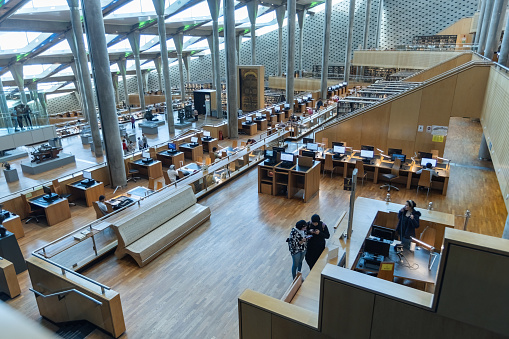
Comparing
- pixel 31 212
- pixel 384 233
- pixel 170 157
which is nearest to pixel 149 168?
pixel 170 157

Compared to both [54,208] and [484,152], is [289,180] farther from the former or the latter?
[484,152]

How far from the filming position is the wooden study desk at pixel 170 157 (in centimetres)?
1299

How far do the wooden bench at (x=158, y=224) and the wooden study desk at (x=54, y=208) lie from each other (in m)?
2.94

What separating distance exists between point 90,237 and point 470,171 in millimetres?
11319

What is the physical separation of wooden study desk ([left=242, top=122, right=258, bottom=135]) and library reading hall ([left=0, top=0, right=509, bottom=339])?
0.41 ft

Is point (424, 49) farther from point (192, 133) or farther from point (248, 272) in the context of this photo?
point (248, 272)

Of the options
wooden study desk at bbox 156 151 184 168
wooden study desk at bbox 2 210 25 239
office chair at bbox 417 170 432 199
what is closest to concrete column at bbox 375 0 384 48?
wooden study desk at bbox 156 151 184 168

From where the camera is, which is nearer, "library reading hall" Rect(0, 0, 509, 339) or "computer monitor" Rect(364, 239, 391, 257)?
"library reading hall" Rect(0, 0, 509, 339)

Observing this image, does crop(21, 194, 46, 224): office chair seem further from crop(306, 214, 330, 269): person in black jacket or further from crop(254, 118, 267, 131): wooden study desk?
crop(254, 118, 267, 131): wooden study desk

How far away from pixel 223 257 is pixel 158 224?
1.64 metres

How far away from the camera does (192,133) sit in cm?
1577

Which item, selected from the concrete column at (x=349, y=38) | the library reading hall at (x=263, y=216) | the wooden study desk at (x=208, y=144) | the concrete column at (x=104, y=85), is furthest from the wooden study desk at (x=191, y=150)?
the concrete column at (x=349, y=38)

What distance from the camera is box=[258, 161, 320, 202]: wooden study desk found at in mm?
9281

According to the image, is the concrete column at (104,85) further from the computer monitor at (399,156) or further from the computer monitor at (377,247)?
the computer monitor at (399,156)
